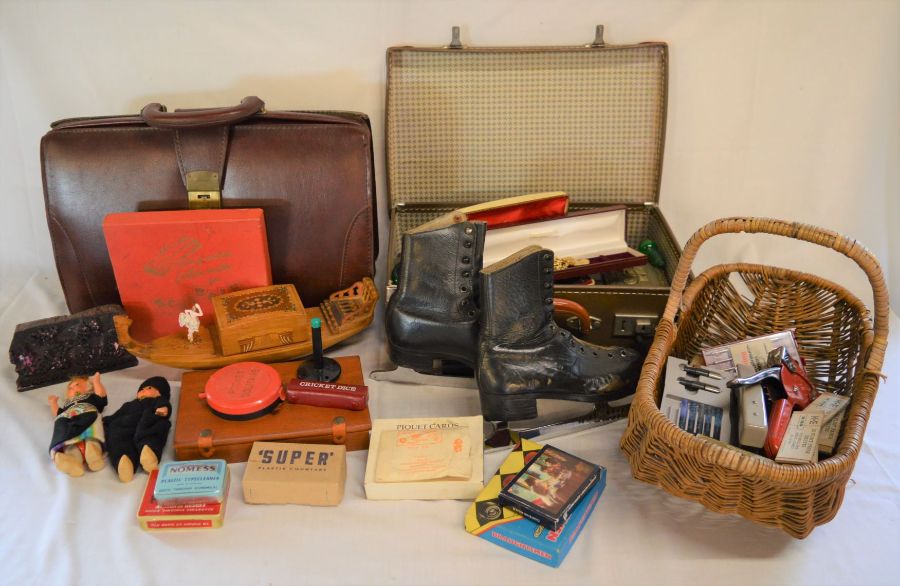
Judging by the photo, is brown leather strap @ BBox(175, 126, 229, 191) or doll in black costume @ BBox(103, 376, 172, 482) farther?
brown leather strap @ BBox(175, 126, 229, 191)

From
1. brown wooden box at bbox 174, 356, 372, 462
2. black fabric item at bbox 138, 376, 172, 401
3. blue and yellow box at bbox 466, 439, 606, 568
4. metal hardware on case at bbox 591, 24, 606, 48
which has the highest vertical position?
metal hardware on case at bbox 591, 24, 606, 48

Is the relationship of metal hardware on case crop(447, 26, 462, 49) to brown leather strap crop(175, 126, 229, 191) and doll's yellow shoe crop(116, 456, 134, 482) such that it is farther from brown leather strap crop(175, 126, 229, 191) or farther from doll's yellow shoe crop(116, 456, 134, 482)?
doll's yellow shoe crop(116, 456, 134, 482)

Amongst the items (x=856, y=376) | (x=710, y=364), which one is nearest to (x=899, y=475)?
(x=856, y=376)

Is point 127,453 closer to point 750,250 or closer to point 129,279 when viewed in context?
point 129,279

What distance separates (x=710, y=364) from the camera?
1292 millimetres

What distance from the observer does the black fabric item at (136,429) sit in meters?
1.20

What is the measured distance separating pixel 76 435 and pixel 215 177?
55 cm

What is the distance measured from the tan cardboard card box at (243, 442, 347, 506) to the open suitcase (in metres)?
0.53

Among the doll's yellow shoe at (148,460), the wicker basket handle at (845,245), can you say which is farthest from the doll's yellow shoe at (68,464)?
the wicker basket handle at (845,245)

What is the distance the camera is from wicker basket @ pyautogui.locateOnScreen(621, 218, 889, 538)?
3.31 feet

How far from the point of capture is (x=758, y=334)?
1.34 m

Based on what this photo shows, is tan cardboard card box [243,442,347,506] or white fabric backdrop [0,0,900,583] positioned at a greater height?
white fabric backdrop [0,0,900,583]

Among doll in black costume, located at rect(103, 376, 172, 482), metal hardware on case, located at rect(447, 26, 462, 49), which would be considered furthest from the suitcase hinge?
doll in black costume, located at rect(103, 376, 172, 482)

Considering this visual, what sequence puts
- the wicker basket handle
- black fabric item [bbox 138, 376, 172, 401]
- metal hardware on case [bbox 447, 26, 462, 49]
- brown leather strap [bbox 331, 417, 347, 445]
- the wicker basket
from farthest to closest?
metal hardware on case [bbox 447, 26, 462, 49] → black fabric item [bbox 138, 376, 172, 401] → brown leather strap [bbox 331, 417, 347, 445] → the wicker basket handle → the wicker basket
